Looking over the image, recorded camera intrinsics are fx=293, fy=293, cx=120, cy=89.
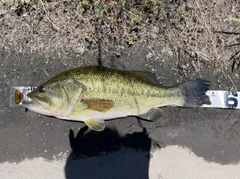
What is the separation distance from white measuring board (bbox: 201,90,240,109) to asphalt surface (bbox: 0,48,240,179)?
10 centimetres

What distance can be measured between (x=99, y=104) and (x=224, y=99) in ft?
5.50

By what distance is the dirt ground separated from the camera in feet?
11.6

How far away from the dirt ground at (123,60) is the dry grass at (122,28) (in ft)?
0.04

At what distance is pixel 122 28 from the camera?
3643 millimetres

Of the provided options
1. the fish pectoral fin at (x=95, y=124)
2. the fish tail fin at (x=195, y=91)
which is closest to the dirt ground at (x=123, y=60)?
the fish tail fin at (x=195, y=91)

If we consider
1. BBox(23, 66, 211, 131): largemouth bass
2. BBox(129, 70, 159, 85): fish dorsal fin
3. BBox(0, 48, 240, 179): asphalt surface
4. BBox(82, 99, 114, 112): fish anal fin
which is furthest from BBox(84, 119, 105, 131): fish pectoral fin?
BBox(129, 70, 159, 85): fish dorsal fin

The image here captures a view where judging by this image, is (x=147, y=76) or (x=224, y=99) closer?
(x=147, y=76)

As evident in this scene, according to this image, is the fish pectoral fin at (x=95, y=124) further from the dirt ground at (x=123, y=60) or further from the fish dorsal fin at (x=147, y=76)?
the fish dorsal fin at (x=147, y=76)

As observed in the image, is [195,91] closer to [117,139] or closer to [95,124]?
[117,139]

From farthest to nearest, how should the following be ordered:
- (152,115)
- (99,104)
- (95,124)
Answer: (152,115) < (95,124) < (99,104)

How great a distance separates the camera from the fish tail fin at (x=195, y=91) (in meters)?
3.42

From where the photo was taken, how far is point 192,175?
3781mm

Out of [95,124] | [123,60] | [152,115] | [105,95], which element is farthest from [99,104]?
[123,60]

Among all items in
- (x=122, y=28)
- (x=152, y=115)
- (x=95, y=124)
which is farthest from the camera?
(x=122, y=28)
